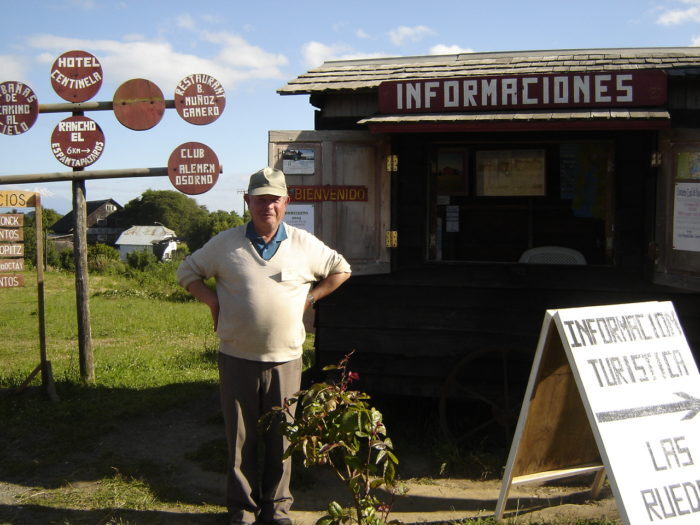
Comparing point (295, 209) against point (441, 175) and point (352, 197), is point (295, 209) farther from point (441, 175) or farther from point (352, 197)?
point (441, 175)

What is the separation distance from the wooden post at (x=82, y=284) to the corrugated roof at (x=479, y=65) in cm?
299

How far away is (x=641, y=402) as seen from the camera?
11.7 feet

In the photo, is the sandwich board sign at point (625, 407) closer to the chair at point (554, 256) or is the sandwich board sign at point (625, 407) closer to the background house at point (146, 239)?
the chair at point (554, 256)

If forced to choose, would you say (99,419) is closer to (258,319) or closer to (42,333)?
(42,333)

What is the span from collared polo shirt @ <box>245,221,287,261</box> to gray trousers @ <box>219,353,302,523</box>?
617 millimetres

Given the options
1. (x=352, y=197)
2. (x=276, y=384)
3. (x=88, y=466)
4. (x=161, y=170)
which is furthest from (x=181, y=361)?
(x=276, y=384)

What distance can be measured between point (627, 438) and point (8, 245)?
609cm

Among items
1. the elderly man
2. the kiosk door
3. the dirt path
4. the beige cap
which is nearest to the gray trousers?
the elderly man

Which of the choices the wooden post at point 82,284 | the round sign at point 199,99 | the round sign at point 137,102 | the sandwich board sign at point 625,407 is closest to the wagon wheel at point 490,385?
the sandwich board sign at point 625,407

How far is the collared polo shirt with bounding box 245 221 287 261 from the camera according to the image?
12.9ft

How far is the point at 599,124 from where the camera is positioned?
4898 mm

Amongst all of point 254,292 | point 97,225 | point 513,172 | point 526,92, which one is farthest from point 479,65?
point 97,225

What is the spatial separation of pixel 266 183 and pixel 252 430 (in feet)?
4.68

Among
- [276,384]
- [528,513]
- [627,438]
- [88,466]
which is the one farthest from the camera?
[88,466]
